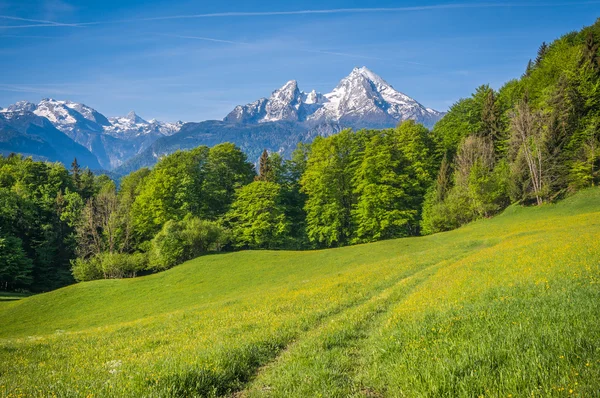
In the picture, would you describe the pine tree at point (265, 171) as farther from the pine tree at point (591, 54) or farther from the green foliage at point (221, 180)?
the pine tree at point (591, 54)

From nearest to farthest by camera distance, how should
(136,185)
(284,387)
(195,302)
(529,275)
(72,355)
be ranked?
(284,387) < (72,355) < (529,275) < (195,302) < (136,185)

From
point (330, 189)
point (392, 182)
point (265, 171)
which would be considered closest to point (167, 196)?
point (265, 171)

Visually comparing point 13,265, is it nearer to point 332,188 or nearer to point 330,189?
point 330,189

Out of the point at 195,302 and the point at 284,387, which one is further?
the point at 195,302

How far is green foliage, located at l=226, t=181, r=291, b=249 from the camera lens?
63.0 meters

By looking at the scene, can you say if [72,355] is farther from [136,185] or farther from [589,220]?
[136,185]

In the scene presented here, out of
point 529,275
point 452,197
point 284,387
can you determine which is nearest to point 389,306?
point 529,275

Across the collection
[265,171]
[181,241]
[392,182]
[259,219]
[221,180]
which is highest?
[265,171]

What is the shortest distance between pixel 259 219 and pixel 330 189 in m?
15.4

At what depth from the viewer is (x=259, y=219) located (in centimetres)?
6294

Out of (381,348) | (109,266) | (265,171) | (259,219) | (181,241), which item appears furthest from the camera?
(265,171)

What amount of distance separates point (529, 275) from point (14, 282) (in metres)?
75.5

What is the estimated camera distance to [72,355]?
12094mm

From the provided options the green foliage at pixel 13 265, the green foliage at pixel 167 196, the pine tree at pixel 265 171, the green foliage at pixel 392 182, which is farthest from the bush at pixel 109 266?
the green foliage at pixel 392 182
